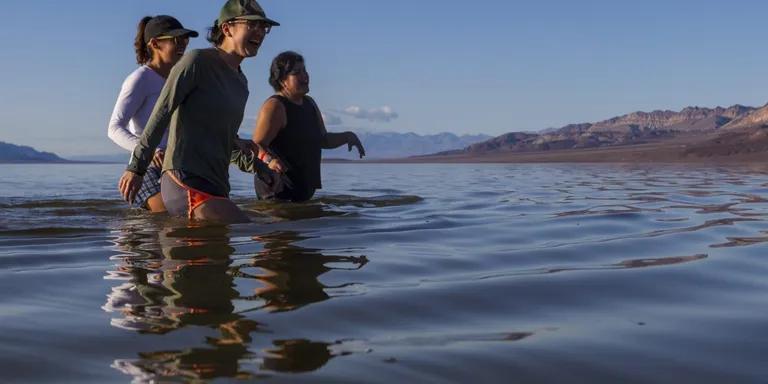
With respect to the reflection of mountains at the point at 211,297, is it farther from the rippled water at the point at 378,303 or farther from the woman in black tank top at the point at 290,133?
the woman in black tank top at the point at 290,133

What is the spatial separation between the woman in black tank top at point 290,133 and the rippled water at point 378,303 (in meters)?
1.75

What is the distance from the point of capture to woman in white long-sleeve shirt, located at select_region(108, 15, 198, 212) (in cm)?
584

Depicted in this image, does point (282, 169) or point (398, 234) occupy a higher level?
point (282, 169)

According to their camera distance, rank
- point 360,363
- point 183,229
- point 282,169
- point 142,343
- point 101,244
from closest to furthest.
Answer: point 360,363 < point 142,343 < point 101,244 < point 183,229 < point 282,169

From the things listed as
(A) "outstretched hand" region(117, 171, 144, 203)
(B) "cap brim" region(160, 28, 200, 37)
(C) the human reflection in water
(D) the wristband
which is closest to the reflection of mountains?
(C) the human reflection in water

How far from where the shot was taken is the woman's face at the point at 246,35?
17.0ft

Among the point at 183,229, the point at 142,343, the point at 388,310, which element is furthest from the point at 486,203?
the point at 142,343

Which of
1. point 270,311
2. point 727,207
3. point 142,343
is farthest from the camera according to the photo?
point 727,207

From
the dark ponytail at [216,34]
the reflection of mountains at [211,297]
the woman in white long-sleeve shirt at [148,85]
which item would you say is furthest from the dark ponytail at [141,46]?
the reflection of mountains at [211,297]

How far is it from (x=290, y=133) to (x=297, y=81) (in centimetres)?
50

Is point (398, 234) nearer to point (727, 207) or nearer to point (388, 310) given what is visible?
point (388, 310)

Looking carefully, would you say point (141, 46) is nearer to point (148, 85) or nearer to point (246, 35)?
point (148, 85)

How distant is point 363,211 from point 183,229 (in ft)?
8.28

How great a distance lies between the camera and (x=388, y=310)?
267cm
